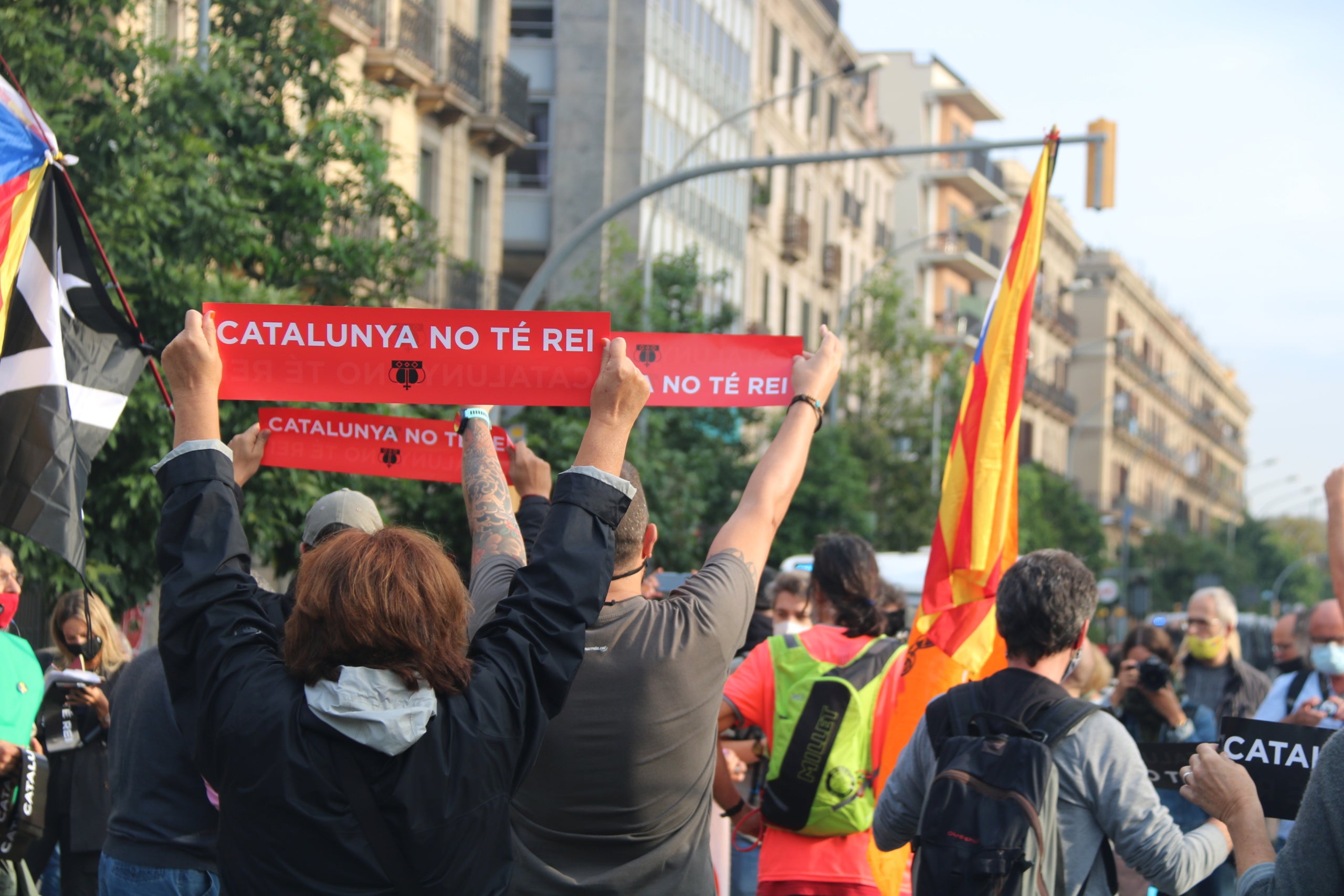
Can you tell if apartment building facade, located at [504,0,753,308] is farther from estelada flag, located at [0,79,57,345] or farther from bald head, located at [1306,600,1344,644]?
estelada flag, located at [0,79,57,345]

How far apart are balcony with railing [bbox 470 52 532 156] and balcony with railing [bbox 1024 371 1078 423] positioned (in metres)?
38.1

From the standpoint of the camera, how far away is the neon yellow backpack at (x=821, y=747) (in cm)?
505

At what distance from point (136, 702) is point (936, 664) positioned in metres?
2.53

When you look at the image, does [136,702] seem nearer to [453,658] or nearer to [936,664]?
[453,658]

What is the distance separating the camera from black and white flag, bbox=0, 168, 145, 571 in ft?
15.1

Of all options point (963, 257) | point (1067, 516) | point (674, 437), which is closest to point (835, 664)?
point (674, 437)

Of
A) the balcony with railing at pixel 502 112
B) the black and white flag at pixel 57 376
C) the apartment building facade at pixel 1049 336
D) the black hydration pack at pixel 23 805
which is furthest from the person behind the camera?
the apartment building facade at pixel 1049 336

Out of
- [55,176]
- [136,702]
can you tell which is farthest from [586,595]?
[55,176]

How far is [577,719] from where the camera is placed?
342 cm

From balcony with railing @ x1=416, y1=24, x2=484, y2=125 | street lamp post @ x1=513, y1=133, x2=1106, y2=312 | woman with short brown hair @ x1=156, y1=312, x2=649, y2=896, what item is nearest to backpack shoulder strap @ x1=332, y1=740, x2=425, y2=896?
woman with short brown hair @ x1=156, y1=312, x2=649, y2=896

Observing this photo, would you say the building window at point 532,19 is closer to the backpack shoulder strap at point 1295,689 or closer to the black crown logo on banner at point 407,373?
the backpack shoulder strap at point 1295,689

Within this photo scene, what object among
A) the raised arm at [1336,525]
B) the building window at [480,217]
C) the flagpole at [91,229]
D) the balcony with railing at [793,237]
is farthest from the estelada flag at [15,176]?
the balcony with railing at [793,237]

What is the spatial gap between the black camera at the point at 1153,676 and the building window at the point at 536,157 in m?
27.9

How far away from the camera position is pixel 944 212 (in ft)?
206
